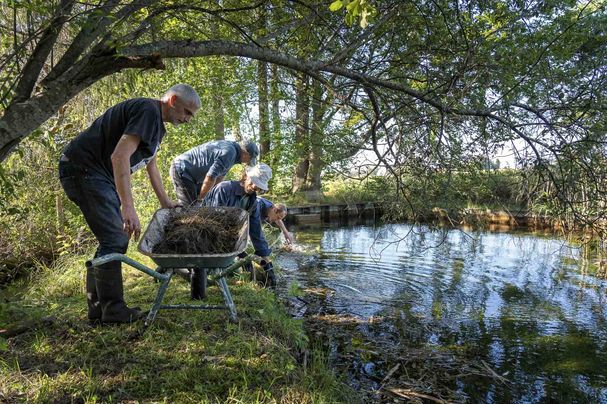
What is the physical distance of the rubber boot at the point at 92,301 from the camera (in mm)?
3002

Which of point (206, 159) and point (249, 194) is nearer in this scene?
point (249, 194)

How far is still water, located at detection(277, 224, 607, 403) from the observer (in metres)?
3.67

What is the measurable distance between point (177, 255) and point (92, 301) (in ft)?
2.46

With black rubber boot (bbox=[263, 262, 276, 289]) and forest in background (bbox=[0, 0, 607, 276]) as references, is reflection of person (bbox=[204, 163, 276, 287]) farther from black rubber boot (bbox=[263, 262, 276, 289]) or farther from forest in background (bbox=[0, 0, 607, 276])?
forest in background (bbox=[0, 0, 607, 276])

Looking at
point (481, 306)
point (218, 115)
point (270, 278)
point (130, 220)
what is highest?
point (218, 115)

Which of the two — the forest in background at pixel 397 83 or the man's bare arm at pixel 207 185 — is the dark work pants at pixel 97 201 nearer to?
the forest in background at pixel 397 83

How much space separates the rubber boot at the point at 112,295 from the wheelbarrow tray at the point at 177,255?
22 centimetres

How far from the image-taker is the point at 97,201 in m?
2.79

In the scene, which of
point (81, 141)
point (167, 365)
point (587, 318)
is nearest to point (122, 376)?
point (167, 365)

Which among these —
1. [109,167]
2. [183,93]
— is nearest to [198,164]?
[109,167]

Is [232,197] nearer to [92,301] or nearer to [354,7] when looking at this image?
[92,301]

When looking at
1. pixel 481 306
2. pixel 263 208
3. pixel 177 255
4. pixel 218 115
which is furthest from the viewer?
pixel 218 115

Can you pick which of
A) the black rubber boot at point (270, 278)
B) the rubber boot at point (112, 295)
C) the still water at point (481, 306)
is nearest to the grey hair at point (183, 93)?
the rubber boot at point (112, 295)

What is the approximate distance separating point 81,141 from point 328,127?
4.85m
